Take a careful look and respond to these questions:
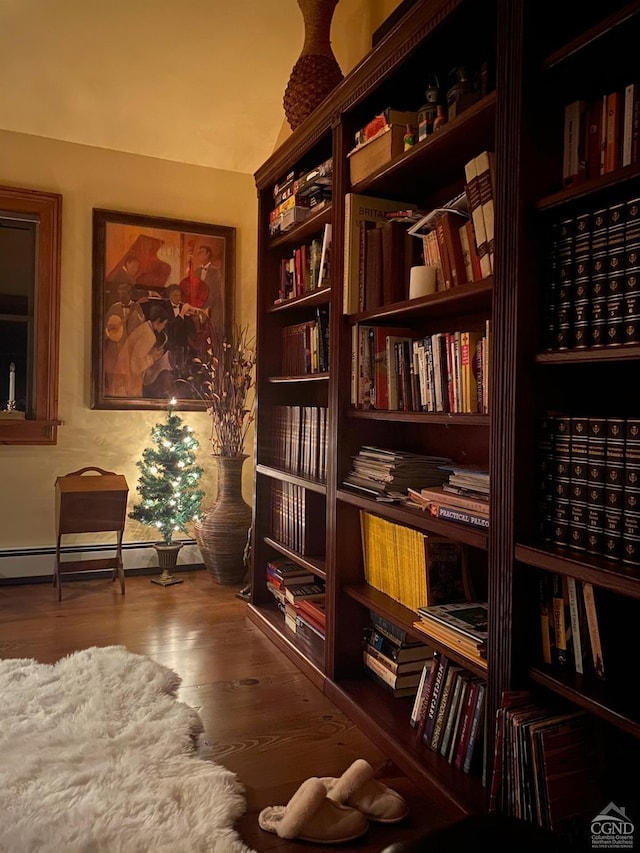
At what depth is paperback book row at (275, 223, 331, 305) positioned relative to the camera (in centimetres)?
278

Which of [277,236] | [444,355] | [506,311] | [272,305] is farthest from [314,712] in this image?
[277,236]

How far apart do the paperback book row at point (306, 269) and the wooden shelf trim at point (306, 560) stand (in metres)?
1.18

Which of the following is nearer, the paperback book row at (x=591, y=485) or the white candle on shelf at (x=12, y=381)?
the paperback book row at (x=591, y=485)

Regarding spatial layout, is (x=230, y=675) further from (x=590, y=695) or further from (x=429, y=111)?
(x=429, y=111)

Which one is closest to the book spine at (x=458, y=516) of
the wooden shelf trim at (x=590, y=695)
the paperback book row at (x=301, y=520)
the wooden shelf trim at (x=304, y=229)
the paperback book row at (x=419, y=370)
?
the paperback book row at (x=419, y=370)

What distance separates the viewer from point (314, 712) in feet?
7.93

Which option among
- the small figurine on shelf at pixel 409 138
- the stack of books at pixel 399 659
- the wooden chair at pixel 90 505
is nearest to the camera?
the small figurine on shelf at pixel 409 138

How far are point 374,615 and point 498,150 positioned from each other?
1695mm

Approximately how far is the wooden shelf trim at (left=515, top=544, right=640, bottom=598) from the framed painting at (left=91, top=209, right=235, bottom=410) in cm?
330

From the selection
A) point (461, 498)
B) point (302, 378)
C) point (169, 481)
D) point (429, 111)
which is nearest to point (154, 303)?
point (169, 481)

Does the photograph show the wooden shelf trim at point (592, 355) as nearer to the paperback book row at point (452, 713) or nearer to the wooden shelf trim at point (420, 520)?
the wooden shelf trim at point (420, 520)

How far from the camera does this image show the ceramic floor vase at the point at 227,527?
408 centimetres

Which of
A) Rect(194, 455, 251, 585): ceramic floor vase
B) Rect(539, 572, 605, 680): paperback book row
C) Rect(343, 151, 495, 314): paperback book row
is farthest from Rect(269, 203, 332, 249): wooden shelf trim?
Rect(539, 572, 605, 680): paperback book row

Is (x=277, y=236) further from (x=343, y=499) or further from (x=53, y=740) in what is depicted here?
(x=53, y=740)
